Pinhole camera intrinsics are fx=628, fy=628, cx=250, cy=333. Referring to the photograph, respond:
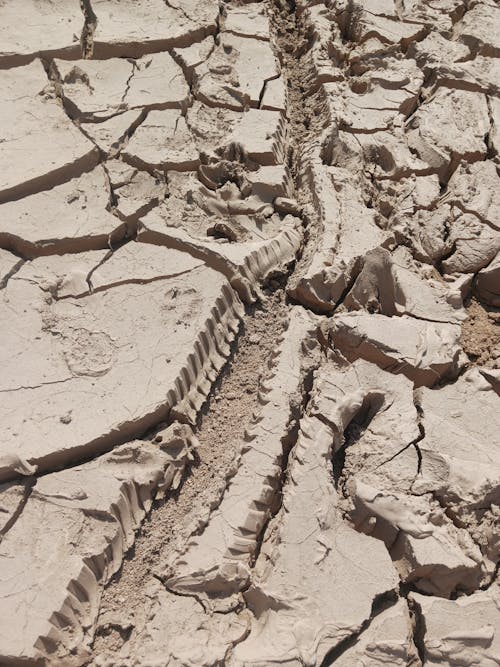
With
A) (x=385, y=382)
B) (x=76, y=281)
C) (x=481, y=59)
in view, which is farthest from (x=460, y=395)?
(x=481, y=59)

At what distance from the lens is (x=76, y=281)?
91.1 inches

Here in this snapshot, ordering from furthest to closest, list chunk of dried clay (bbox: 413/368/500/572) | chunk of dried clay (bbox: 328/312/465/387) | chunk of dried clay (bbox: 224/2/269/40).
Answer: chunk of dried clay (bbox: 224/2/269/40), chunk of dried clay (bbox: 328/312/465/387), chunk of dried clay (bbox: 413/368/500/572)

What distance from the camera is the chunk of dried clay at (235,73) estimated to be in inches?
121

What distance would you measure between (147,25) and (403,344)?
2.31 m

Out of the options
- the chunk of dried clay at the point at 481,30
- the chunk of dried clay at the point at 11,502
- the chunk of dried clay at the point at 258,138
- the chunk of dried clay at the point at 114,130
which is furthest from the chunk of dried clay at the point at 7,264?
the chunk of dried clay at the point at 481,30

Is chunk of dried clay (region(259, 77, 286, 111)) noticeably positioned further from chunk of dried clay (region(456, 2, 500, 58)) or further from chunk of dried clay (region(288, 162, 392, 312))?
chunk of dried clay (region(456, 2, 500, 58))

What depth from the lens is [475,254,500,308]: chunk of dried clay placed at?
2521 millimetres

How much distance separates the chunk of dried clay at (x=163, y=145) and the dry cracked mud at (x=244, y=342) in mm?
18

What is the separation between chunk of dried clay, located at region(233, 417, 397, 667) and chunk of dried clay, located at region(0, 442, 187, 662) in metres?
0.40

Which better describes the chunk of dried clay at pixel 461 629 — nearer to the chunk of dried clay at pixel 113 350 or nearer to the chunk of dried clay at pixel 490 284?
the chunk of dried clay at pixel 113 350

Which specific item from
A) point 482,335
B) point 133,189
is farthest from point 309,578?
point 133,189

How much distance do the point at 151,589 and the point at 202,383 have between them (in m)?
0.69

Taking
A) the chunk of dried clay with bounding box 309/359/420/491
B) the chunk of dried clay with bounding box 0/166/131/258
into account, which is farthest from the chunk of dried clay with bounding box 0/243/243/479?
the chunk of dried clay with bounding box 309/359/420/491

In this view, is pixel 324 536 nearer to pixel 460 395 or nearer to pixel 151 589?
pixel 151 589
